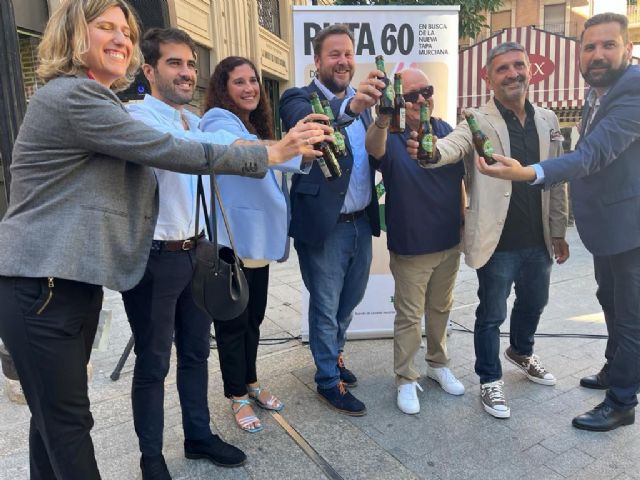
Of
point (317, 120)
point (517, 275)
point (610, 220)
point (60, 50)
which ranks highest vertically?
point (60, 50)

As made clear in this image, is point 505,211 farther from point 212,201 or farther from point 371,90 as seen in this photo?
point 212,201

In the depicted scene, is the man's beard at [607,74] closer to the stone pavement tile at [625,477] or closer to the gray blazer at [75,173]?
the stone pavement tile at [625,477]

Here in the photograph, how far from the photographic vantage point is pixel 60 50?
1609mm

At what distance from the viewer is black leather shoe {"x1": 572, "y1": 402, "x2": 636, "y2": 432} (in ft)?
8.74

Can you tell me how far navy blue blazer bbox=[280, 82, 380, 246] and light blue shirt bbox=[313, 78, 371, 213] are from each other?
0.27 feet

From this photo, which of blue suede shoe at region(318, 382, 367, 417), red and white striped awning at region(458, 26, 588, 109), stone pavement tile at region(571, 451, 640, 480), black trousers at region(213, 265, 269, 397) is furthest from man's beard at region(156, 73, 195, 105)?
red and white striped awning at region(458, 26, 588, 109)

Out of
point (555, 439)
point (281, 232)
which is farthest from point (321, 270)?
point (555, 439)

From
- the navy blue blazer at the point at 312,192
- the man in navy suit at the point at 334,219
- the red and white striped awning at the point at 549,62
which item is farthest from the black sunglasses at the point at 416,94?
the red and white striped awning at the point at 549,62

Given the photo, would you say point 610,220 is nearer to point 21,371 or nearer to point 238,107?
point 238,107

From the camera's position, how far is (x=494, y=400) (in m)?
2.89

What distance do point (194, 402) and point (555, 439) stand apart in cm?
188

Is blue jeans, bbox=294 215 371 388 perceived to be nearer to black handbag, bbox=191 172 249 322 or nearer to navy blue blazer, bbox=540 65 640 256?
black handbag, bbox=191 172 249 322

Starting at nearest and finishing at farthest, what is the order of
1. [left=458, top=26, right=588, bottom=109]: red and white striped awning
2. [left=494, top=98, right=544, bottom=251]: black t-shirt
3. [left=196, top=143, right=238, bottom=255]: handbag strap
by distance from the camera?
[left=196, top=143, right=238, bottom=255]: handbag strap, [left=494, top=98, right=544, bottom=251]: black t-shirt, [left=458, top=26, right=588, bottom=109]: red and white striped awning

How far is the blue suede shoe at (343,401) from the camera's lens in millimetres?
2891
